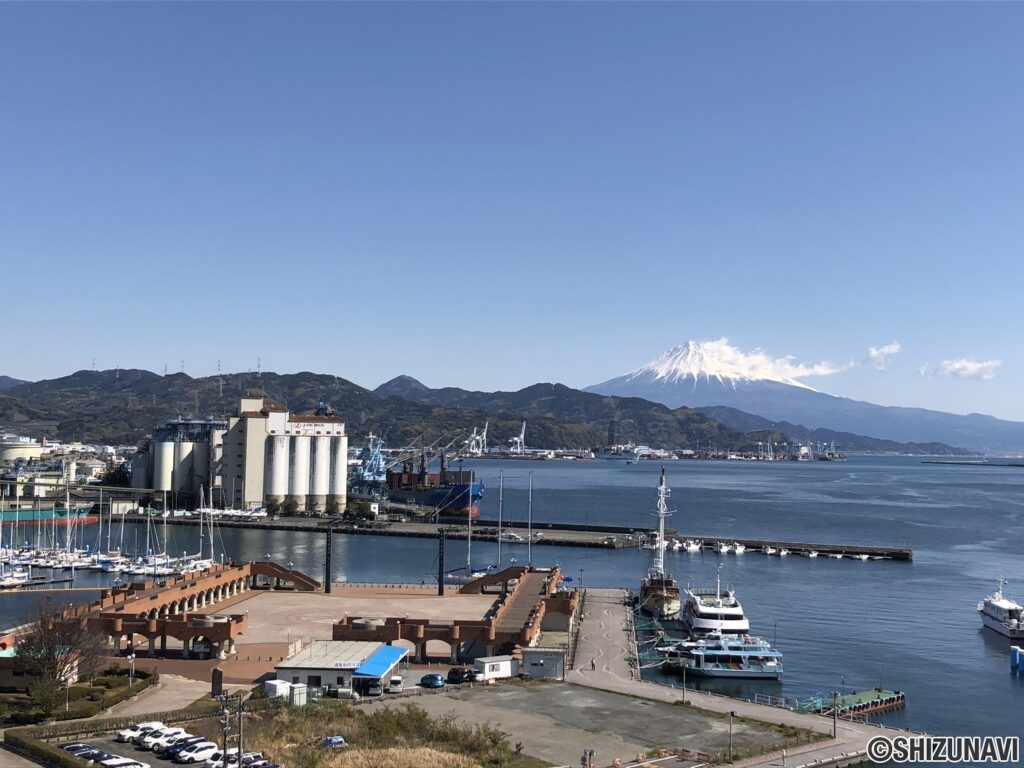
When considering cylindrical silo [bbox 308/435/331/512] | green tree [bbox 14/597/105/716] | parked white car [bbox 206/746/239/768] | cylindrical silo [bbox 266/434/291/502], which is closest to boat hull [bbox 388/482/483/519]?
cylindrical silo [bbox 308/435/331/512]

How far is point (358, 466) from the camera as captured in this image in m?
102

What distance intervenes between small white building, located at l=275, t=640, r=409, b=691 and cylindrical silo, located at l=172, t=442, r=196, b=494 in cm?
5343

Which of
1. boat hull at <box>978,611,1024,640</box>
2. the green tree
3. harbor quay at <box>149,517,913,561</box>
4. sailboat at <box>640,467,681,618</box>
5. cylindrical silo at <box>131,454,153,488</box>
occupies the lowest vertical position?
harbor quay at <box>149,517,913,561</box>

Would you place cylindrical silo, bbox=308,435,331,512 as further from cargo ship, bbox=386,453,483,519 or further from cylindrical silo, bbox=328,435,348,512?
cargo ship, bbox=386,453,483,519

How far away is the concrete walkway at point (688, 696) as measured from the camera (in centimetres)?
1702

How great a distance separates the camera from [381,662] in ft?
70.9

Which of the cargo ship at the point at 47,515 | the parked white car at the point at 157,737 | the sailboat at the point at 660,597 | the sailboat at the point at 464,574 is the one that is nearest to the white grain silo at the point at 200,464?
the cargo ship at the point at 47,515

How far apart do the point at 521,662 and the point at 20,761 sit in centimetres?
1091

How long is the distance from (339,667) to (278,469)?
169 ft

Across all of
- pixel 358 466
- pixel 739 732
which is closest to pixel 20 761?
pixel 739 732

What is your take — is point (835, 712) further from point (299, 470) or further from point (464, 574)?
point (299, 470)

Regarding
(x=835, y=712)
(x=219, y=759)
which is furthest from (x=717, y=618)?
(x=219, y=759)

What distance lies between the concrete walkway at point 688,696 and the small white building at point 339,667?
4320 mm

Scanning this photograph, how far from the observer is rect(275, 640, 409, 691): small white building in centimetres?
2061
